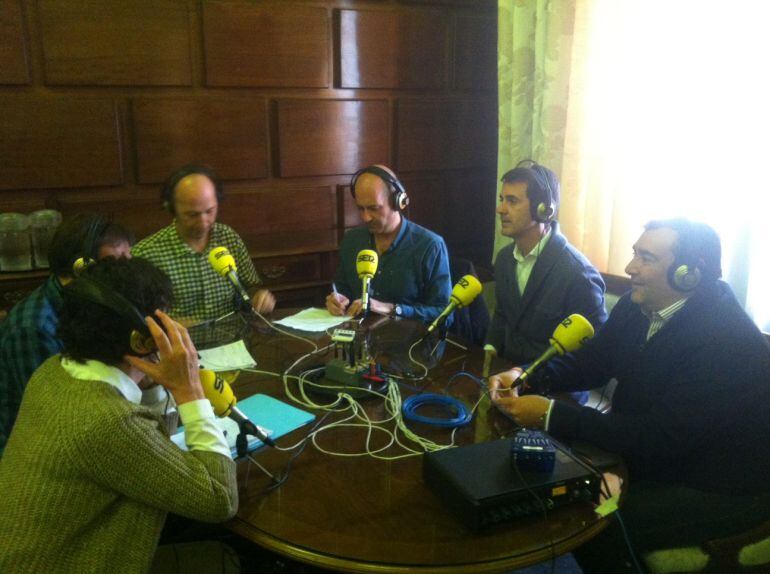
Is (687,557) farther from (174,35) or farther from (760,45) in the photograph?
(174,35)

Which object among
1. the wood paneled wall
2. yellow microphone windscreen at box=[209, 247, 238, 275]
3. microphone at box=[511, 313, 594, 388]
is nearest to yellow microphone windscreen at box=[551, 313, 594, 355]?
microphone at box=[511, 313, 594, 388]

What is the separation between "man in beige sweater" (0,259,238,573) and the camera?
3.73 feet

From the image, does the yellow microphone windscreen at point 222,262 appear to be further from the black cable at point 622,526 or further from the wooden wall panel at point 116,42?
the black cable at point 622,526

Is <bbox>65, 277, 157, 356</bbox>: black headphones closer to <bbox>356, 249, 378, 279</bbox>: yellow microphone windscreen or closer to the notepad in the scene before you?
the notepad

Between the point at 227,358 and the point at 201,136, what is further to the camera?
the point at 201,136

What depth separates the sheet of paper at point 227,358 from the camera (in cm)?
196

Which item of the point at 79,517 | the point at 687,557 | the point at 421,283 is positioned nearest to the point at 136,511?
the point at 79,517

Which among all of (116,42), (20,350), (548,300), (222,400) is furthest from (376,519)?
(116,42)

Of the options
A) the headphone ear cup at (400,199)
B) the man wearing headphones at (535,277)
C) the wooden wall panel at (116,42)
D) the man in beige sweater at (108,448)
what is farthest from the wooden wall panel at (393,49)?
the man in beige sweater at (108,448)

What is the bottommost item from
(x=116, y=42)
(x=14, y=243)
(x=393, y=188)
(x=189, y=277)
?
(x=189, y=277)

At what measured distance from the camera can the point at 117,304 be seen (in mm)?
1232

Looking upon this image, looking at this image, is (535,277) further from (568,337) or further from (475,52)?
(475,52)

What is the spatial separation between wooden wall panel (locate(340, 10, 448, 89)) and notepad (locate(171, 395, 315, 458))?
1979 millimetres

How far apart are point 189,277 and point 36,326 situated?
840 millimetres
